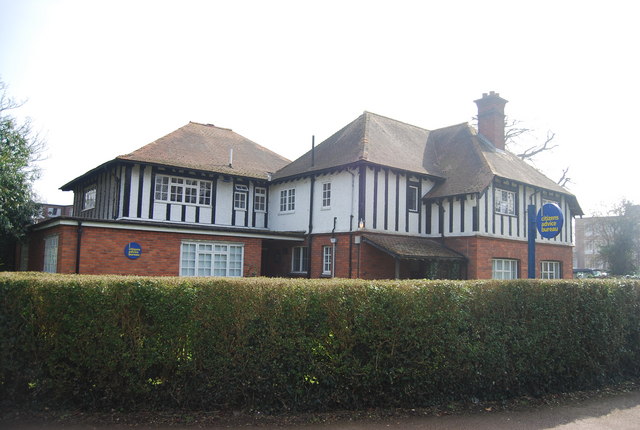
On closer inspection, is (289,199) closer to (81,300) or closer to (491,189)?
(491,189)

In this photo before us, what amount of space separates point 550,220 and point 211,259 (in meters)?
11.5

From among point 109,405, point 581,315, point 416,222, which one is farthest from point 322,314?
point 416,222

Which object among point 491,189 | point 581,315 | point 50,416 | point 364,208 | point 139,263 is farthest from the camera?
point 491,189

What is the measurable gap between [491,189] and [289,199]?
864 cm

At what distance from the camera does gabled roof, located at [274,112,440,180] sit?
19241 millimetres

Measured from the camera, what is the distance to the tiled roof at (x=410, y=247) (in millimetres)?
17062

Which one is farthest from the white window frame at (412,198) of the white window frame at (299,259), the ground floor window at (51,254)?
the ground floor window at (51,254)

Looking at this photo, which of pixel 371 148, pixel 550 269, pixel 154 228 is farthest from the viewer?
pixel 550 269

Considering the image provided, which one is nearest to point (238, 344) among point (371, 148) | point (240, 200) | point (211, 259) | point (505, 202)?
point (211, 259)

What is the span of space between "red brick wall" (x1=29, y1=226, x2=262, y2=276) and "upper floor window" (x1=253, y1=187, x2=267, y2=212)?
4.71m

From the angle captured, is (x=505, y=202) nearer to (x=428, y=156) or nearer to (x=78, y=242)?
(x=428, y=156)

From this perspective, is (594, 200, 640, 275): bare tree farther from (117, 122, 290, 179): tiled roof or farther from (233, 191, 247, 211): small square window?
(233, 191, 247, 211): small square window

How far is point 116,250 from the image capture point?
1577cm

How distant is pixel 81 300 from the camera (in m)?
5.75
